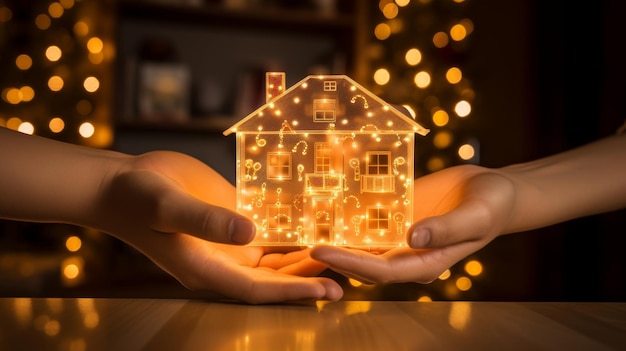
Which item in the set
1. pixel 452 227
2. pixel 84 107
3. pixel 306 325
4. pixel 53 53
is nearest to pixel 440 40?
pixel 84 107

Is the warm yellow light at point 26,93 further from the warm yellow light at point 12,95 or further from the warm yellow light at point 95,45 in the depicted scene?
the warm yellow light at point 95,45

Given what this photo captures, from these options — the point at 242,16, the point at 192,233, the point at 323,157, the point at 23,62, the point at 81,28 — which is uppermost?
the point at 242,16

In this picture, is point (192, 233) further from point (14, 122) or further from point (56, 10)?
point (56, 10)

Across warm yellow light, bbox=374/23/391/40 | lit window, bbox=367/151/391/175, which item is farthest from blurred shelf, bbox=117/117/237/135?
lit window, bbox=367/151/391/175

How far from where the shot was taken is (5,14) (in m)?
2.80

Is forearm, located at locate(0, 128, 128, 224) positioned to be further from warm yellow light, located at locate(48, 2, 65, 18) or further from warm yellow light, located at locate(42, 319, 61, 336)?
warm yellow light, located at locate(48, 2, 65, 18)

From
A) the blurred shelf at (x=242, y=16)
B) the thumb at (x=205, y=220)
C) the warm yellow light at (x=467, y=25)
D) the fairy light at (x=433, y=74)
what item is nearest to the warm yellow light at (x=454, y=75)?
the fairy light at (x=433, y=74)

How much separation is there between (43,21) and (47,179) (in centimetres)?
209

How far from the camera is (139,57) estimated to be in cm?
309

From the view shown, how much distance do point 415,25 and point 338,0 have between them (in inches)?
18.8

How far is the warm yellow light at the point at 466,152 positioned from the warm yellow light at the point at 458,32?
2.04 ft

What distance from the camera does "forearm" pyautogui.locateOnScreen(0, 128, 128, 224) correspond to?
105 centimetres

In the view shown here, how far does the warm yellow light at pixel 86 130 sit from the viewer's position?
2787 millimetres

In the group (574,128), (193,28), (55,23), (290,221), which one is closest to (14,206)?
(290,221)
